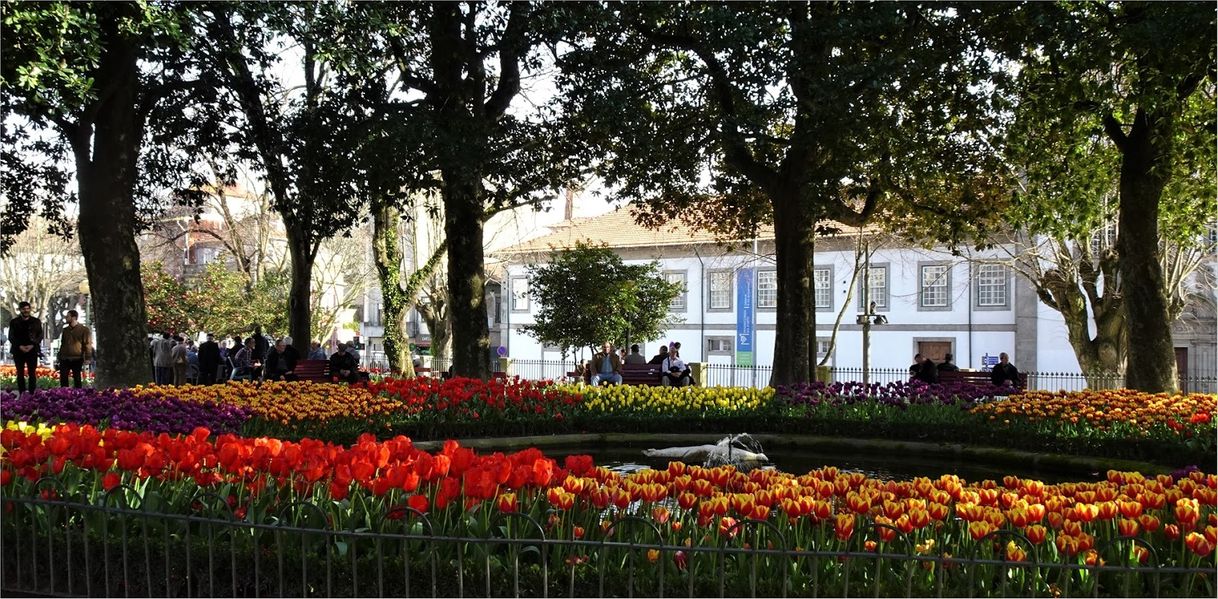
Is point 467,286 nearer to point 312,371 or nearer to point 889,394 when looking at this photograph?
point 312,371

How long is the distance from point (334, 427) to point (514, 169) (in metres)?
5.31

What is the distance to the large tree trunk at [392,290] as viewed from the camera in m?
28.9

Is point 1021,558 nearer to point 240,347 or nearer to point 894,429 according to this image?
point 894,429

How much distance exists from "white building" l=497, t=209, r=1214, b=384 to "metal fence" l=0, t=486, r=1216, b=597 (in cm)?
2864

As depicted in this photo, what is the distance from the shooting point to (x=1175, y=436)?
38.5 feet

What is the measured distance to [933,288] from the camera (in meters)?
41.9

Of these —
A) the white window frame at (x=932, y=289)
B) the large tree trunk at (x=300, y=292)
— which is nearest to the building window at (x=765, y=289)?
the white window frame at (x=932, y=289)

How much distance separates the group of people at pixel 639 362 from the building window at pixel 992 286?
18697 mm

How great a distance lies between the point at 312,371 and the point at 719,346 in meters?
29.7

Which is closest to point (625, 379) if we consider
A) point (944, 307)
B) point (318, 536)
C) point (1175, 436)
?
point (1175, 436)

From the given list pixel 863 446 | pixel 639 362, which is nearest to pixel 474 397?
pixel 863 446

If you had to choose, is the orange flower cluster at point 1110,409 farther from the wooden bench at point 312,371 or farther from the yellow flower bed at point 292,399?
the wooden bench at point 312,371

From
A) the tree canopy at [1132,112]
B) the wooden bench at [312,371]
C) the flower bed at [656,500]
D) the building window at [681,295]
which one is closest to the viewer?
the flower bed at [656,500]

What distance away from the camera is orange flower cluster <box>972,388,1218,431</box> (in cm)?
1205
